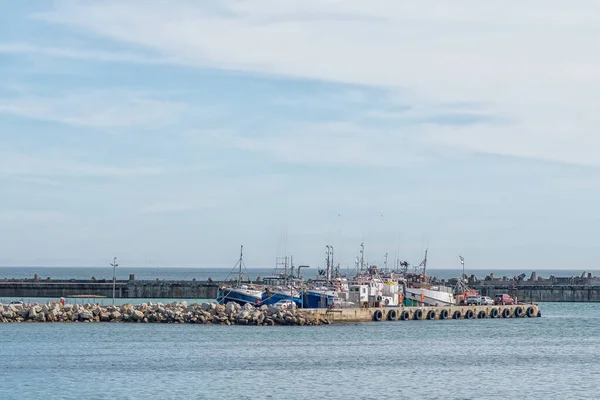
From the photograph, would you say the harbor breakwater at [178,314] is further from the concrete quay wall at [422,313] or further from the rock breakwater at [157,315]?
the concrete quay wall at [422,313]

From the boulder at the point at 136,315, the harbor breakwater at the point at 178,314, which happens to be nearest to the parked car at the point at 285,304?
the harbor breakwater at the point at 178,314

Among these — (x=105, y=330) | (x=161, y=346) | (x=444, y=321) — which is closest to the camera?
(x=161, y=346)

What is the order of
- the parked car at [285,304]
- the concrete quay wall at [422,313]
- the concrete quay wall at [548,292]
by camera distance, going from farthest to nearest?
the concrete quay wall at [548,292]
the concrete quay wall at [422,313]
the parked car at [285,304]

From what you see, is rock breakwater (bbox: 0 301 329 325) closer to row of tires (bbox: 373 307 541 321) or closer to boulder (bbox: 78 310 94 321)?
boulder (bbox: 78 310 94 321)

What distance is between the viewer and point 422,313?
107m

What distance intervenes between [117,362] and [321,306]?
115 feet

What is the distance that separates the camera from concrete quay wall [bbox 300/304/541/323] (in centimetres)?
9589

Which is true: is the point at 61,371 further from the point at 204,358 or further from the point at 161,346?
the point at 161,346

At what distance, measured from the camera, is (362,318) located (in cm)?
9831

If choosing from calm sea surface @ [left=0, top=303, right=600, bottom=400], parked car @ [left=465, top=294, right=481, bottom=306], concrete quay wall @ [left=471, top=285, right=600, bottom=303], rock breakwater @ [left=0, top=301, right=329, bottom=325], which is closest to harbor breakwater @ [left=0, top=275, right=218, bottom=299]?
parked car @ [left=465, top=294, right=481, bottom=306]

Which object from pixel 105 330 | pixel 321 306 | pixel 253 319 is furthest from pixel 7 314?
pixel 321 306

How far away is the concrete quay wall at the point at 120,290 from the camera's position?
139m

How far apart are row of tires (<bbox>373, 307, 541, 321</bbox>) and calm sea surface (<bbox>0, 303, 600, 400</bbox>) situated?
183 inches

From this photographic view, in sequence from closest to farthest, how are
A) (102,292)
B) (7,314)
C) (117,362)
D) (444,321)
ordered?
(117,362) → (7,314) → (444,321) → (102,292)
